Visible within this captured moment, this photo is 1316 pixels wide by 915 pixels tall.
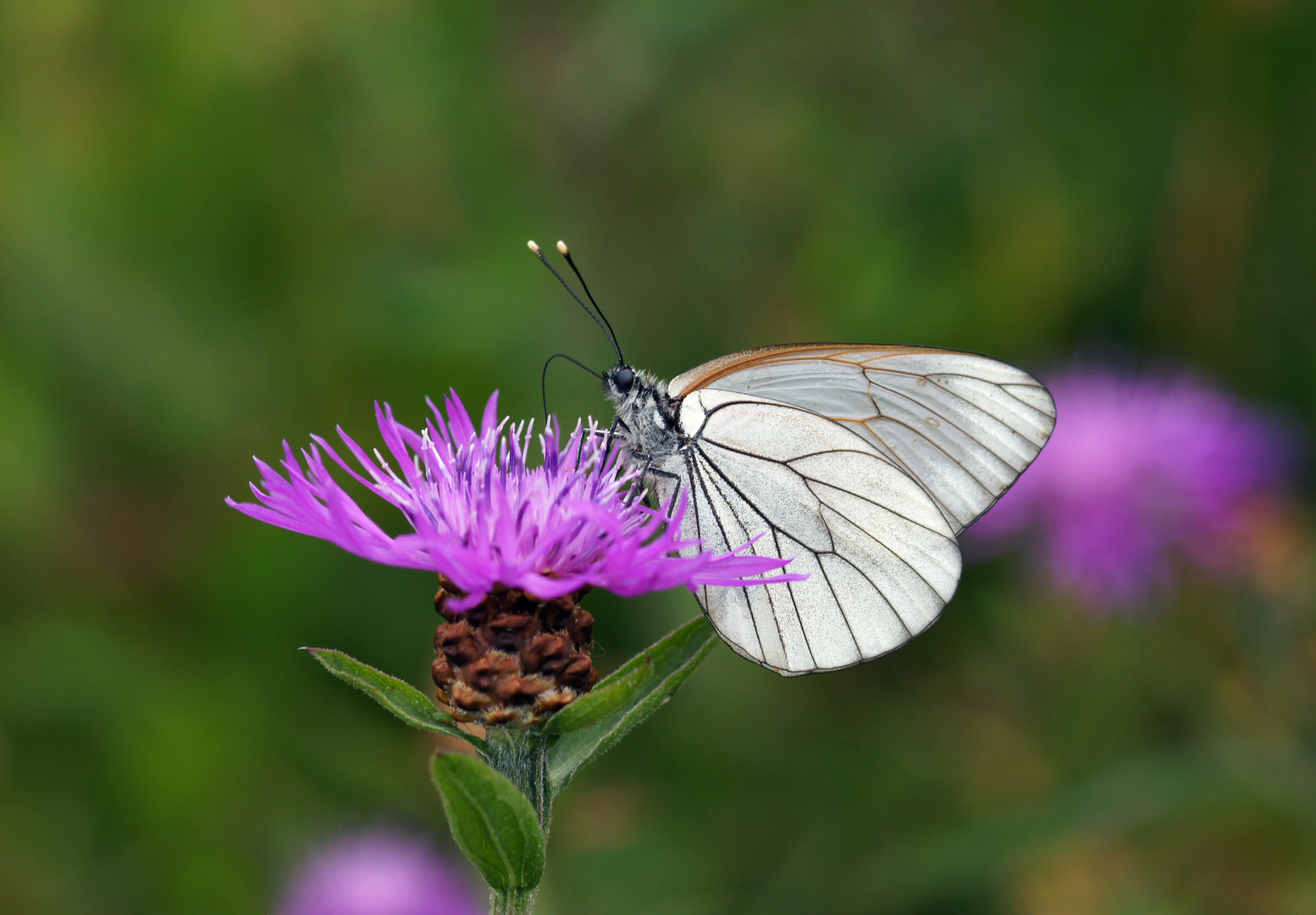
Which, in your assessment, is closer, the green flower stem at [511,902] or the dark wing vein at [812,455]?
the green flower stem at [511,902]

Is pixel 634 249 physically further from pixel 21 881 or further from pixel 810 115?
pixel 21 881

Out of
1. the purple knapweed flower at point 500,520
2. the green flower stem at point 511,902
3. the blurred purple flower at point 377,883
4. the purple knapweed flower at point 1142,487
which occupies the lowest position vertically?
the blurred purple flower at point 377,883

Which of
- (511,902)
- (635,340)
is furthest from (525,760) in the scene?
(635,340)

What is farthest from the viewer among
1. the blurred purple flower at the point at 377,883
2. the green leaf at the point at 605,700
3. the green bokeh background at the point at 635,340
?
the green bokeh background at the point at 635,340

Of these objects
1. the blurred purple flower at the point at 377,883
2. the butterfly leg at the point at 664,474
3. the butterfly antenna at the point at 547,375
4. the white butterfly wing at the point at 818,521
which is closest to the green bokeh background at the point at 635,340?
the blurred purple flower at the point at 377,883

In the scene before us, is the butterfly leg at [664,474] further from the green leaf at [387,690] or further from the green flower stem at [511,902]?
the green flower stem at [511,902]

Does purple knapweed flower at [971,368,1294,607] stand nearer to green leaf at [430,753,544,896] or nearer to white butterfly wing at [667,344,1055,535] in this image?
white butterfly wing at [667,344,1055,535]

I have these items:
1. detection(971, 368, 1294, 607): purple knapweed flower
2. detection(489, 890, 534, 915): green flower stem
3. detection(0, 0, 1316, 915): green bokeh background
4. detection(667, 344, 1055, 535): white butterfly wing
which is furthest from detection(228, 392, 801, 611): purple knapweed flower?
detection(971, 368, 1294, 607): purple knapweed flower
